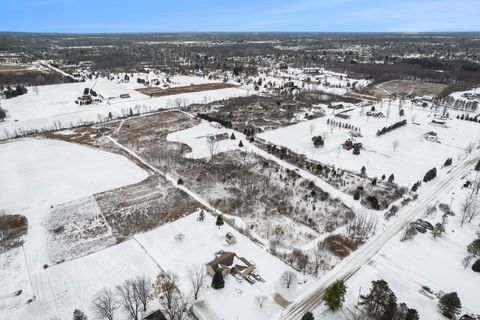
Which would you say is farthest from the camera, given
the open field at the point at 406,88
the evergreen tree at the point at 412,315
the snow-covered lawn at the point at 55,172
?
the open field at the point at 406,88

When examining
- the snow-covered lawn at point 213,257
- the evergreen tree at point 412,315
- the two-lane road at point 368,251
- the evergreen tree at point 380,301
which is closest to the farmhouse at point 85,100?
the snow-covered lawn at point 213,257

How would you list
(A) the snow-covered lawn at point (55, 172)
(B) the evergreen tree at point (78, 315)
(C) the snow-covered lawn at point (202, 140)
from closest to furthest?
(B) the evergreen tree at point (78, 315) → (A) the snow-covered lawn at point (55, 172) → (C) the snow-covered lawn at point (202, 140)

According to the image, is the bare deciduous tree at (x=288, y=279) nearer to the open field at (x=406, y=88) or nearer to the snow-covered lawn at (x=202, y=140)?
the snow-covered lawn at (x=202, y=140)

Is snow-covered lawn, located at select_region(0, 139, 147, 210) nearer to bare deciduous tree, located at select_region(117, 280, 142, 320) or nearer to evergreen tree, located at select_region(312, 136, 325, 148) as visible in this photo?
bare deciduous tree, located at select_region(117, 280, 142, 320)

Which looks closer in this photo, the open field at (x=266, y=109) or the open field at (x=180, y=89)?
the open field at (x=266, y=109)

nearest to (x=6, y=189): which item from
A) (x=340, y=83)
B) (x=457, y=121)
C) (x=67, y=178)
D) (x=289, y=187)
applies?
(x=67, y=178)

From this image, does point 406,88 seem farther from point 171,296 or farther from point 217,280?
point 171,296
